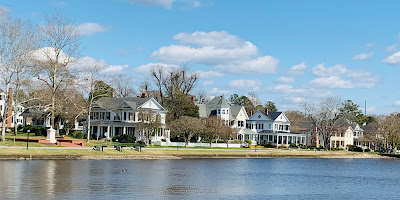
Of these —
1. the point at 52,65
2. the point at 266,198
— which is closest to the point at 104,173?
the point at 266,198

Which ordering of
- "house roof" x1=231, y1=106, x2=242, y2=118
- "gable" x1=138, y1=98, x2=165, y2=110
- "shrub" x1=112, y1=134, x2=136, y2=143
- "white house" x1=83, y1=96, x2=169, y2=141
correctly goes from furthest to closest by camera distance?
"house roof" x1=231, y1=106, x2=242, y2=118, "gable" x1=138, y1=98, x2=165, y2=110, "white house" x1=83, y1=96, x2=169, y2=141, "shrub" x1=112, y1=134, x2=136, y2=143

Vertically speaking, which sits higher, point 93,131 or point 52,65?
point 52,65

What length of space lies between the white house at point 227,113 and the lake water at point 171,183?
51.0 meters

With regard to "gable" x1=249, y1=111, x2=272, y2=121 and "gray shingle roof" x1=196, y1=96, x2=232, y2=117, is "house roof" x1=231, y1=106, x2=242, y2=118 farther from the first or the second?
"gable" x1=249, y1=111, x2=272, y2=121

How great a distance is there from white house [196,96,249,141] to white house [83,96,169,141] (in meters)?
16.7

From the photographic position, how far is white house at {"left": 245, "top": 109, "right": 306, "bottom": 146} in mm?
113562

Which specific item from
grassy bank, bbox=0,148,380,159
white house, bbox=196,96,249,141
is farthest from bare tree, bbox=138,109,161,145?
white house, bbox=196,96,249,141

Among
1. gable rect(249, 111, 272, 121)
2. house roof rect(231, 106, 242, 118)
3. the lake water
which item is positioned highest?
house roof rect(231, 106, 242, 118)

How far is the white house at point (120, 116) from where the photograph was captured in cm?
9075

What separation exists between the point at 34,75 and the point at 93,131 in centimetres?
3022

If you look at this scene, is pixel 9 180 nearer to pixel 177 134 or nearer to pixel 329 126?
pixel 177 134

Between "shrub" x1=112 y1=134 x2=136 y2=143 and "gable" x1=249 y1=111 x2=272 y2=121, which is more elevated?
"gable" x1=249 y1=111 x2=272 y2=121

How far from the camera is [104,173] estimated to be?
44500 millimetres

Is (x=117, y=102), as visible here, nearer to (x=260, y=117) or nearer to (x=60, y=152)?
(x=260, y=117)
